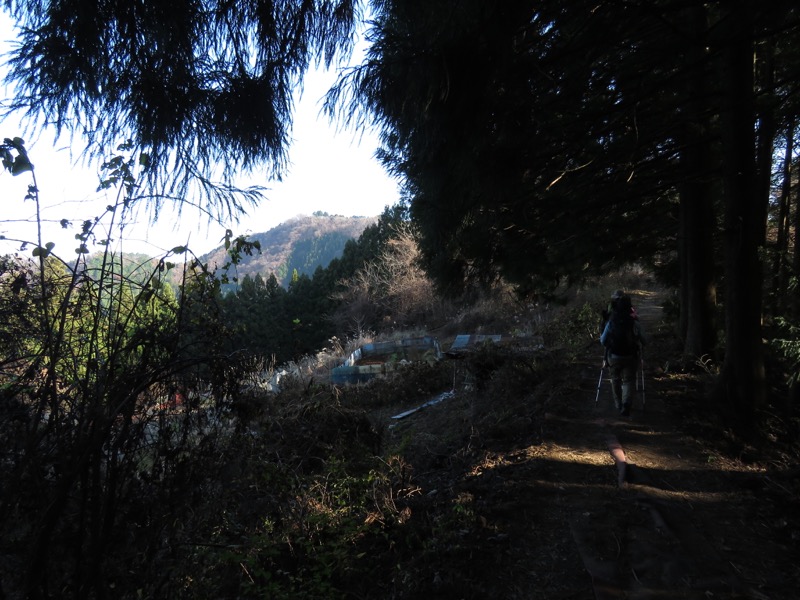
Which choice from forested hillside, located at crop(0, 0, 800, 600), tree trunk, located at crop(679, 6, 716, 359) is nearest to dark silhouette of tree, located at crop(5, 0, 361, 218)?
forested hillside, located at crop(0, 0, 800, 600)

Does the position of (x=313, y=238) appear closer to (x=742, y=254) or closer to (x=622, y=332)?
(x=622, y=332)

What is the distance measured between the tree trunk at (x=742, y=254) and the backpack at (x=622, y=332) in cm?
118

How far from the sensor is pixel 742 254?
21.1 feet

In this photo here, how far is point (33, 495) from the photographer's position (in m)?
2.15

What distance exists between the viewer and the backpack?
7.03 metres

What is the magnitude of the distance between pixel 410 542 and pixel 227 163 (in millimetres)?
3428

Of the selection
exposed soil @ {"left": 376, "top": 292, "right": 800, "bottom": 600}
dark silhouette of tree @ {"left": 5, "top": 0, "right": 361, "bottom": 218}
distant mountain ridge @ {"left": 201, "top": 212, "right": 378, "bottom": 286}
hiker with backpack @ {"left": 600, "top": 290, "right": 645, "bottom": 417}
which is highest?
distant mountain ridge @ {"left": 201, "top": 212, "right": 378, "bottom": 286}

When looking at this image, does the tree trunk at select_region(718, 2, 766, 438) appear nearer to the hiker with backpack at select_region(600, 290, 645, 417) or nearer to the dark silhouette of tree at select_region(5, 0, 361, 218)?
the hiker with backpack at select_region(600, 290, 645, 417)

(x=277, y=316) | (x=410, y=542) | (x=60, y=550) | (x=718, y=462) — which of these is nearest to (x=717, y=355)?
(x=718, y=462)

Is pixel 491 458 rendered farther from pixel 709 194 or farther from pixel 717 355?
pixel 709 194

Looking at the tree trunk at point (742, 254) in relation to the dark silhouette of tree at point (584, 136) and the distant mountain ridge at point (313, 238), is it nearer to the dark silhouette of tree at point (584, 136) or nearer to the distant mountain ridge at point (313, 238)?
the dark silhouette of tree at point (584, 136)

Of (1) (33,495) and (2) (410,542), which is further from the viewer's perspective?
(2) (410,542)

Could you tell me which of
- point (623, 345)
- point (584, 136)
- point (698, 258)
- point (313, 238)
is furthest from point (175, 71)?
point (313, 238)

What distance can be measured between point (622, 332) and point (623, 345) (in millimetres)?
185
